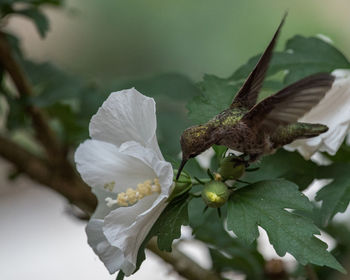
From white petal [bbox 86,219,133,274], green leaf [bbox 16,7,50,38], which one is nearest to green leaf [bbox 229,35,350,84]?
white petal [bbox 86,219,133,274]

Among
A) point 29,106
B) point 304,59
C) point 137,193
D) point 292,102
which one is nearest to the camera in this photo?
point 292,102

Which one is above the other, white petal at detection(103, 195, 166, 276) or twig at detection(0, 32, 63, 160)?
white petal at detection(103, 195, 166, 276)

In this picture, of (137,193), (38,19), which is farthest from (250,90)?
(38,19)

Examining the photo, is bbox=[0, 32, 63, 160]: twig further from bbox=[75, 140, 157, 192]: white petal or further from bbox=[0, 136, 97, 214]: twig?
bbox=[75, 140, 157, 192]: white petal

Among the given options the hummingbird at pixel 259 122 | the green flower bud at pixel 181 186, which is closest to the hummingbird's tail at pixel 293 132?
the hummingbird at pixel 259 122

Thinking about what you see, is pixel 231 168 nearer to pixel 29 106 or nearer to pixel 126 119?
pixel 126 119

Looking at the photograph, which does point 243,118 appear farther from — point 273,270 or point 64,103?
point 64,103

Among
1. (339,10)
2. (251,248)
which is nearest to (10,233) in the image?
(339,10)
